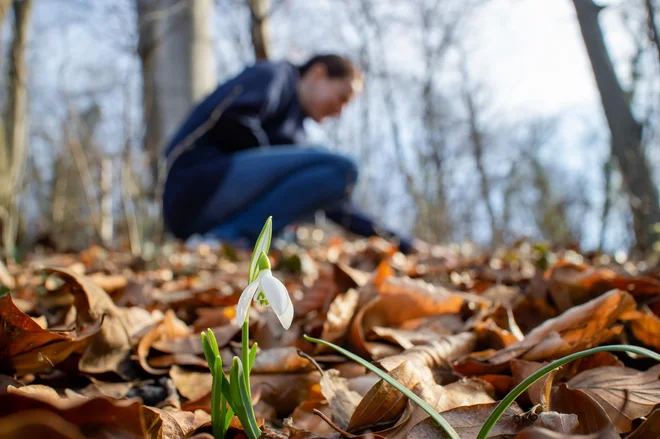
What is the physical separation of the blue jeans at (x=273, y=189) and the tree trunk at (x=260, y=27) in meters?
1.76

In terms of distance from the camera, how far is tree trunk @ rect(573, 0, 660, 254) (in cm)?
206

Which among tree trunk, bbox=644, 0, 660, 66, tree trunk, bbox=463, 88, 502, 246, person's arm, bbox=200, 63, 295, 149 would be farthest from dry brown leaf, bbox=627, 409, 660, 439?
tree trunk, bbox=463, 88, 502, 246

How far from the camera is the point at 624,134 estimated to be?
7.72 feet

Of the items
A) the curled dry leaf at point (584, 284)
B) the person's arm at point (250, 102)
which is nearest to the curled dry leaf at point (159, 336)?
the curled dry leaf at point (584, 284)

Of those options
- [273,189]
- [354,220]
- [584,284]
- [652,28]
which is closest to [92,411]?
[584,284]

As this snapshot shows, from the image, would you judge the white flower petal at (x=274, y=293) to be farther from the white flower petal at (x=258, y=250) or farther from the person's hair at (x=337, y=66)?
the person's hair at (x=337, y=66)

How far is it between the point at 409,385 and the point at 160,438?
0.33m

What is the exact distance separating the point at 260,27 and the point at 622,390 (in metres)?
5.00

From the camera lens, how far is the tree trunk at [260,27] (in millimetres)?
4883

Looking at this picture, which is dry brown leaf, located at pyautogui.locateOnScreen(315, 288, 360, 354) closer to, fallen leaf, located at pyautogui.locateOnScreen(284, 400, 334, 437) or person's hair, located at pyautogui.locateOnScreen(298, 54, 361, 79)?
fallen leaf, located at pyautogui.locateOnScreen(284, 400, 334, 437)

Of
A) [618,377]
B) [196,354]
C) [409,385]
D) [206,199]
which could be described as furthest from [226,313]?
[206,199]

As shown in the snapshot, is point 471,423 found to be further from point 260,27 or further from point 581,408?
point 260,27

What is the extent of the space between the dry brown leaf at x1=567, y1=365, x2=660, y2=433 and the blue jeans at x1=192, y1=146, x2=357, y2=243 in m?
3.16

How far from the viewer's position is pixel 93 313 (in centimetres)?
84
